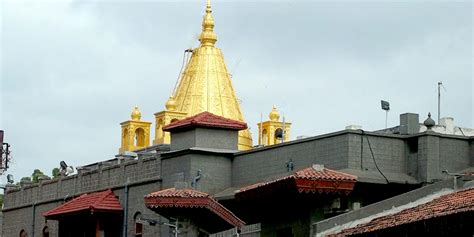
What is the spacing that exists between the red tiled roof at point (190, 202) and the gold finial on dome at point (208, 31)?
1200 inches

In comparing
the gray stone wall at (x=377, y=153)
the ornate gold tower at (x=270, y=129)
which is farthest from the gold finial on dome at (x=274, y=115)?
the gray stone wall at (x=377, y=153)

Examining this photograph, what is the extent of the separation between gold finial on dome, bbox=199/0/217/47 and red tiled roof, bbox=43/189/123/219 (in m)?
15.9

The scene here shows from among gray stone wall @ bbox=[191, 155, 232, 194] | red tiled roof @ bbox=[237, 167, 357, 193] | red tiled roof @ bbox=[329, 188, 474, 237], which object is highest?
gray stone wall @ bbox=[191, 155, 232, 194]

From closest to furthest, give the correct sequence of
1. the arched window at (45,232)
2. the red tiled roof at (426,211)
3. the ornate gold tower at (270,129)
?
the red tiled roof at (426,211), the arched window at (45,232), the ornate gold tower at (270,129)

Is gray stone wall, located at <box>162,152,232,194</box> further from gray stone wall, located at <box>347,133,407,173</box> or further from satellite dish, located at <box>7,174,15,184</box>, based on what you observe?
satellite dish, located at <box>7,174,15,184</box>

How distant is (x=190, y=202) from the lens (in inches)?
1526

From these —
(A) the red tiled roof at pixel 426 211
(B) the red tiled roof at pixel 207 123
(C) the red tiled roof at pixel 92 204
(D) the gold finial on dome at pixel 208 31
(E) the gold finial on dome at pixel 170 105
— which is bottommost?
(A) the red tiled roof at pixel 426 211

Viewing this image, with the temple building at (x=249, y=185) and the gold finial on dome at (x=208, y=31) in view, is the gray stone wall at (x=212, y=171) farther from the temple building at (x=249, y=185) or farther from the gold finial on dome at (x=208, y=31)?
the gold finial on dome at (x=208, y=31)

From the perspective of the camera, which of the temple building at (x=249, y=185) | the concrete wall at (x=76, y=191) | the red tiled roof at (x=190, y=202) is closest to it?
the temple building at (x=249, y=185)

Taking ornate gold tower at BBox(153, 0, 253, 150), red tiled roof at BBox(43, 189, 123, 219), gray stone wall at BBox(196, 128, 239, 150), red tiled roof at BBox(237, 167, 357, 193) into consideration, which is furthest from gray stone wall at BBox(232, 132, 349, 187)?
ornate gold tower at BBox(153, 0, 253, 150)

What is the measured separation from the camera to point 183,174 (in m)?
48.8

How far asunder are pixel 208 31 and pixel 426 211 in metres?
40.0

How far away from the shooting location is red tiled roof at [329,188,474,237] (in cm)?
3009

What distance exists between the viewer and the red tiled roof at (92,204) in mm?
52906
